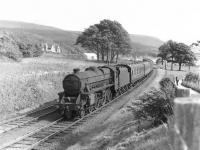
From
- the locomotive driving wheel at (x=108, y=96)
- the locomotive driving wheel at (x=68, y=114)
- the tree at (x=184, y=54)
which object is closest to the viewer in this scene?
the locomotive driving wheel at (x=68, y=114)

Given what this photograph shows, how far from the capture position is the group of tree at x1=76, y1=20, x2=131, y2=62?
77.0m

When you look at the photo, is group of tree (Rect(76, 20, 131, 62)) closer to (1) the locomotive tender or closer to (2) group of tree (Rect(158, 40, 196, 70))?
(2) group of tree (Rect(158, 40, 196, 70))

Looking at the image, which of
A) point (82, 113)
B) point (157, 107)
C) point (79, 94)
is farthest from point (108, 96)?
point (157, 107)

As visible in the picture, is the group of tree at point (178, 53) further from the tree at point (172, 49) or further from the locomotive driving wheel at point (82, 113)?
the locomotive driving wheel at point (82, 113)

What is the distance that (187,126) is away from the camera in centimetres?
220

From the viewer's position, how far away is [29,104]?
23516 mm

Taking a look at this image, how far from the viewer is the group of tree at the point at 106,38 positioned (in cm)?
7701

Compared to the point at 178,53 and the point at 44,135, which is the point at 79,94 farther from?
the point at 178,53

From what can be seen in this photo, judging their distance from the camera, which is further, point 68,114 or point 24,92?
point 24,92

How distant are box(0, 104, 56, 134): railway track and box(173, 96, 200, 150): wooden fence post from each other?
578 inches

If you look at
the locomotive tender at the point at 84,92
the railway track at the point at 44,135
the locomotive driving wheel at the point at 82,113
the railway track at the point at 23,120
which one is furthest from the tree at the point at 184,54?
the locomotive driving wheel at the point at 82,113

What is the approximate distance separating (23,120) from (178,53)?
54.4 m

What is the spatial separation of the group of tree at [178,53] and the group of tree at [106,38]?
1358 centimetres

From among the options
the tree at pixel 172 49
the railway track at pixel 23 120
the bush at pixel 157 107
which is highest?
the tree at pixel 172 49
